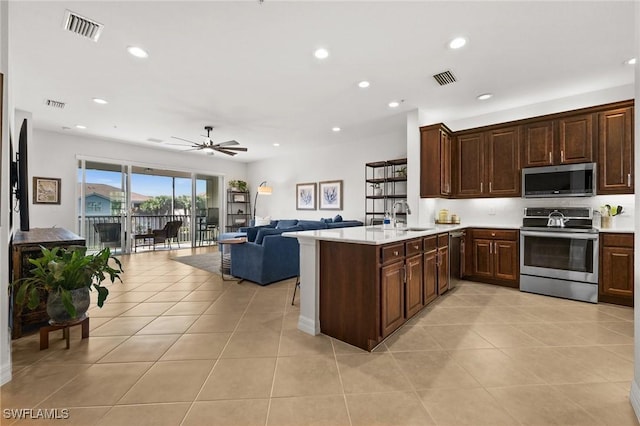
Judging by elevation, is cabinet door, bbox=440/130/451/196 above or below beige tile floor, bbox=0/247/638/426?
above

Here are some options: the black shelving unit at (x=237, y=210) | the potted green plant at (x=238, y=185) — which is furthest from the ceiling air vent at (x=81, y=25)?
the black shelving unit at (x=237, y=210)

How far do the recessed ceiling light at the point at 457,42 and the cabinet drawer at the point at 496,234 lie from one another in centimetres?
263

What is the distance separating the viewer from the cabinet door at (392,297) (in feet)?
7.53

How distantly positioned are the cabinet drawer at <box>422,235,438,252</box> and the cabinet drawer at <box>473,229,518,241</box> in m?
1.37

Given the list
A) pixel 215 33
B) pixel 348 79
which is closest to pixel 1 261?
pixel 215 33

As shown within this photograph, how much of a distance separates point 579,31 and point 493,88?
4.02 feet

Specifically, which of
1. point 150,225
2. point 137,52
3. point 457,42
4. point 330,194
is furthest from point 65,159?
point 457,42

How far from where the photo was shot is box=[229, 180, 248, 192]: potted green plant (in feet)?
29.8

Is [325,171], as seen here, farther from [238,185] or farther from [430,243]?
[430,243]

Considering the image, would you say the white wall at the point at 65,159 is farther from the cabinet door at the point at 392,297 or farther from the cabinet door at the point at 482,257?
the cabinet door at the point at 482,257

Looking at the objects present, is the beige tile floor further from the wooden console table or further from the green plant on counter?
the green plant on counter

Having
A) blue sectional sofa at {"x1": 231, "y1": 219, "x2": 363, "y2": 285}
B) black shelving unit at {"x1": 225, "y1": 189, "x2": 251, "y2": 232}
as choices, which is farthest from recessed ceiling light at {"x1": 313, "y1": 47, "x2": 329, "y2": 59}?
black shelving unit at {"x1": 225, "y1": 189, "x2": 251, "y2": 232}

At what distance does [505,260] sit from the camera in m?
4.01

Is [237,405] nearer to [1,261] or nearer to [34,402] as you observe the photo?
[34,402]
